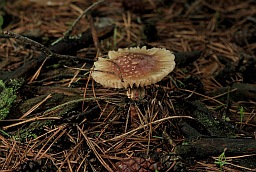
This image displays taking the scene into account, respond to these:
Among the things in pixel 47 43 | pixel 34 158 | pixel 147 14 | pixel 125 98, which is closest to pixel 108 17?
pixel 147 14

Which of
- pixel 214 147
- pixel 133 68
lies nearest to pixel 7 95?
pixel 133 68

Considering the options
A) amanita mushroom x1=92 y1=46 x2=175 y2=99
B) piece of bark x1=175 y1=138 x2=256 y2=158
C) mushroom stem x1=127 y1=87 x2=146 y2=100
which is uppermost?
amanita mushroom x1=92 y1=46 x2=175 y2=99

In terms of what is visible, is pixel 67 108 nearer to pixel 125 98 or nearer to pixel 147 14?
pixel 125 98

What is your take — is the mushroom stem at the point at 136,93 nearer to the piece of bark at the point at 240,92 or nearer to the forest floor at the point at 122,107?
the forest floor at the point at 122,107

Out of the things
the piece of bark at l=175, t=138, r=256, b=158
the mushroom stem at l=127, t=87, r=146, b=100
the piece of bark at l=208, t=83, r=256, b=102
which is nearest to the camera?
the piece of bark at l=175, t=138, r=256, b=158

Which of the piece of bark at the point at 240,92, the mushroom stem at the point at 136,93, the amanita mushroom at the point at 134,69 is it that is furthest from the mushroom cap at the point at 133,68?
the piece of bark at the point at 240,92

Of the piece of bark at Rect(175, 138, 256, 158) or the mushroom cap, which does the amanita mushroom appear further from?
the piece of bark at Rect(175, 138, 256, 158)

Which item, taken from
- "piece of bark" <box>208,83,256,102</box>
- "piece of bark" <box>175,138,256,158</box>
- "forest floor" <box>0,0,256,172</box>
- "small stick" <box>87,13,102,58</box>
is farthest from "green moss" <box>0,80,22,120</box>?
"piece of bark" <box>208,83,256,102</box>
